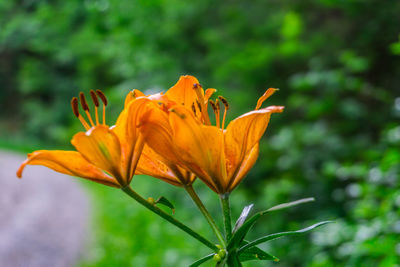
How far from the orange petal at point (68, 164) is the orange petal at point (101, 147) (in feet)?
0.08

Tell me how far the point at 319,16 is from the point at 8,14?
105 inches

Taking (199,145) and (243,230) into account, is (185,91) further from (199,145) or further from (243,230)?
(243,230)

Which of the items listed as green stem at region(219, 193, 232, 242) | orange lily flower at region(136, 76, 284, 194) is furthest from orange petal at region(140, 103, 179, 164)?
green stem at region(219, 193, 232, 242)

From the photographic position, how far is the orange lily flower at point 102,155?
1.89 feet

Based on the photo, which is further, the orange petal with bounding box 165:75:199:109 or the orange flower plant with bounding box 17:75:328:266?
the orange petal with bounding box 165:75:199:109

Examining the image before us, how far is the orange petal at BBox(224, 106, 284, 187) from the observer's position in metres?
0.58

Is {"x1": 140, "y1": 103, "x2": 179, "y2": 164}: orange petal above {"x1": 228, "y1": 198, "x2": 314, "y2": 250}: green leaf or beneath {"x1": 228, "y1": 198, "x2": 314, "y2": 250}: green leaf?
above

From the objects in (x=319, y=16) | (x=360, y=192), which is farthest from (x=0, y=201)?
(x=360, y=192)

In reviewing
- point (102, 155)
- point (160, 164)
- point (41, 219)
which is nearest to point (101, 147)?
point (102, 155)

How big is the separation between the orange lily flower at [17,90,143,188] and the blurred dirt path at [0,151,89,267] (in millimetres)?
3193

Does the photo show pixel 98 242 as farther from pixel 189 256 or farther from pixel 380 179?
pixel 380 179

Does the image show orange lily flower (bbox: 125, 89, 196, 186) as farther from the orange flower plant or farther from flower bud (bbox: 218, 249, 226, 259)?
flower bud (bbox: 218, 249, 226, 259)

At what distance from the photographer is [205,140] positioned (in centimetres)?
58

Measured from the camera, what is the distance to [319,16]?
411 cm
